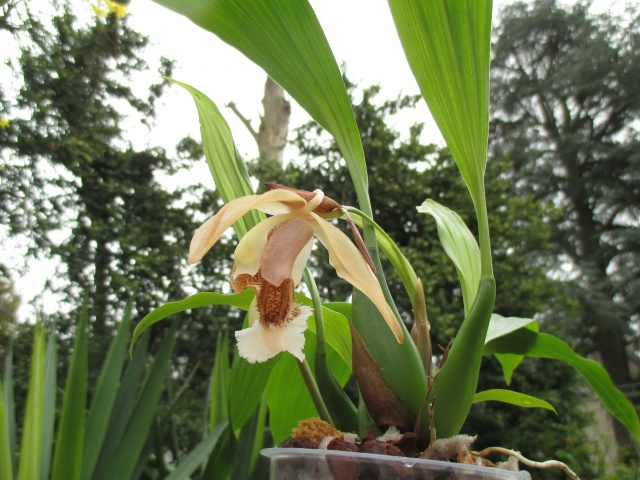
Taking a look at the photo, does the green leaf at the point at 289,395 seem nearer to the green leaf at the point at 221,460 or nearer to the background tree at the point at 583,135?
the green leaf at the point at 221,460

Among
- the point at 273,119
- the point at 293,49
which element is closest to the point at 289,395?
the point at 293,49

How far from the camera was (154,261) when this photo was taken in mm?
3344

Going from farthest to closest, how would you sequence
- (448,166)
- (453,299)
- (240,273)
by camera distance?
(448,166), (453,299), (240,273)

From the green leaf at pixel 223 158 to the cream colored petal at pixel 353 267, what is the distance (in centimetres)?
16

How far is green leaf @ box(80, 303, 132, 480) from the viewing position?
23.7 inches

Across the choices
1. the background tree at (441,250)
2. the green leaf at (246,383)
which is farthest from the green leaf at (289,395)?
the background tree at (441,250)

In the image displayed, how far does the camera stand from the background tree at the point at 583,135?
5.70 meters

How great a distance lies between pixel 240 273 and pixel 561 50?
772cm

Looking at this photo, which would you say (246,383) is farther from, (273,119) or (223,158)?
(273,119)

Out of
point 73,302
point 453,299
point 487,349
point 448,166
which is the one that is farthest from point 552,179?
point 487,349

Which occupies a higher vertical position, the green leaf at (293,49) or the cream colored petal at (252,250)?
the green leaf at (293,49)

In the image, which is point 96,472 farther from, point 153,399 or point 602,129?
point 602,129

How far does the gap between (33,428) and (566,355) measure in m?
0.56

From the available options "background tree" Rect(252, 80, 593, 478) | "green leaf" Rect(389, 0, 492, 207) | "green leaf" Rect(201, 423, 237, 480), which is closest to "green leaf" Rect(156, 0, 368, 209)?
"green leaf" Rect(389, 0, 492, 207)
